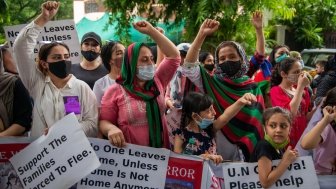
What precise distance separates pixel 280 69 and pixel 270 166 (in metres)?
1.51

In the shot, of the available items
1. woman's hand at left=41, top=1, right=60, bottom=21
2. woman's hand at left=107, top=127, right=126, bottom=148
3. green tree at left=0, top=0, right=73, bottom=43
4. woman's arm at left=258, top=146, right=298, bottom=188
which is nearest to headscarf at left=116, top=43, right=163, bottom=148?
woman's hand at left=107, top=127, right=126, bottom=148

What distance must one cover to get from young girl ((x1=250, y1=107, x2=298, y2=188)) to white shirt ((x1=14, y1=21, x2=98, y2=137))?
4.09ft

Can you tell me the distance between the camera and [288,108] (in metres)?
4.36

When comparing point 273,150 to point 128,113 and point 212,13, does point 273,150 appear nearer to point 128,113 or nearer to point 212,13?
point 128,113

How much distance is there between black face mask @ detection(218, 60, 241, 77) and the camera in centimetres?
398

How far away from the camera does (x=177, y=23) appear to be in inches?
400

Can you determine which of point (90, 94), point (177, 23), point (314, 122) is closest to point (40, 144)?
point (90, 94)

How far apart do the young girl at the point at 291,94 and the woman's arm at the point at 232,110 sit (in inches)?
30.3

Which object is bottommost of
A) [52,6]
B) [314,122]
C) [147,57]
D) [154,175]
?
[154,175]

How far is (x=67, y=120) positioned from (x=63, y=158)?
11.1 inches

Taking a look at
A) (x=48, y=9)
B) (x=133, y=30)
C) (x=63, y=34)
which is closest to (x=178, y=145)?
(x=48, y=9)

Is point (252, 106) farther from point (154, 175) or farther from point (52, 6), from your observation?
point (52, 6)

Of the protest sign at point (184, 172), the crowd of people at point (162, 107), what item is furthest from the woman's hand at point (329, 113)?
the protest sign at point (184, 172)

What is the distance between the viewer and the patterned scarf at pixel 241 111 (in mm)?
3912
